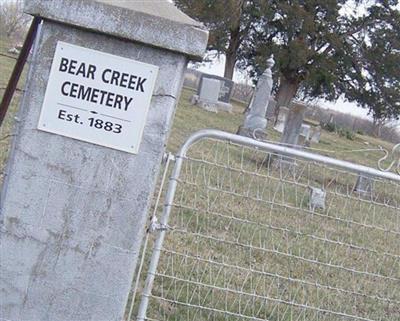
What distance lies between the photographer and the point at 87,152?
2.49 m

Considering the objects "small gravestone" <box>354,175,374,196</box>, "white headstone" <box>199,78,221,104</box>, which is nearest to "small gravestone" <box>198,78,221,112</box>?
"white headstone" <box>199,78,221,104</box>

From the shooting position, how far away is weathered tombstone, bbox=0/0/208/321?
7.80 feet

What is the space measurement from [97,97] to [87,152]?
0.82ft

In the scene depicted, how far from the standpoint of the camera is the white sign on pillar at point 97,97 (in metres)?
2.41

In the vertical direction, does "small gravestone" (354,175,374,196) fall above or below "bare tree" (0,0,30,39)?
below

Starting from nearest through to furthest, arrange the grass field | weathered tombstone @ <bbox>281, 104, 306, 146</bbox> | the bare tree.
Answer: the grass field < weathered tombstone @ <bbox>281, 104, 306, 146</bbox> < the bare tree

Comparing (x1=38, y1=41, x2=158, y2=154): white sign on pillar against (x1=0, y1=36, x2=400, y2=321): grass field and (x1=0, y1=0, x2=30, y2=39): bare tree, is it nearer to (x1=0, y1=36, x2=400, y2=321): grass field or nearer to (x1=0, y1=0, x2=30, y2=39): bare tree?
(x1=0, y1=36, x2=400, y2=321): grass field

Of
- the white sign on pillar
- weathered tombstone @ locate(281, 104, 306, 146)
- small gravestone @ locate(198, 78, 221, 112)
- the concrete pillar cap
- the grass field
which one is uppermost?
small gravestone @ locate(198, 78, 221, 112)

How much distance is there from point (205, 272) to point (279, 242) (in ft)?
3.03

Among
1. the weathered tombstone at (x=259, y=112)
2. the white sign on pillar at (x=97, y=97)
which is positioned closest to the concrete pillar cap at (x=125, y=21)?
the white sign on pillar at (x=97, y=97)

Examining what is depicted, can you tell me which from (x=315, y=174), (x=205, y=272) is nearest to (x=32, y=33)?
(x=205, y=272)

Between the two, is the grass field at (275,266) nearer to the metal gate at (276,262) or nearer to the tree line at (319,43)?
the metal gate at (276,262)

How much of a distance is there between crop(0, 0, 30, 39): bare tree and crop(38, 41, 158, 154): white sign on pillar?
35.3 meters

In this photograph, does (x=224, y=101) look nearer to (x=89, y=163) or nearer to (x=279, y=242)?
(x=279, y=242)
